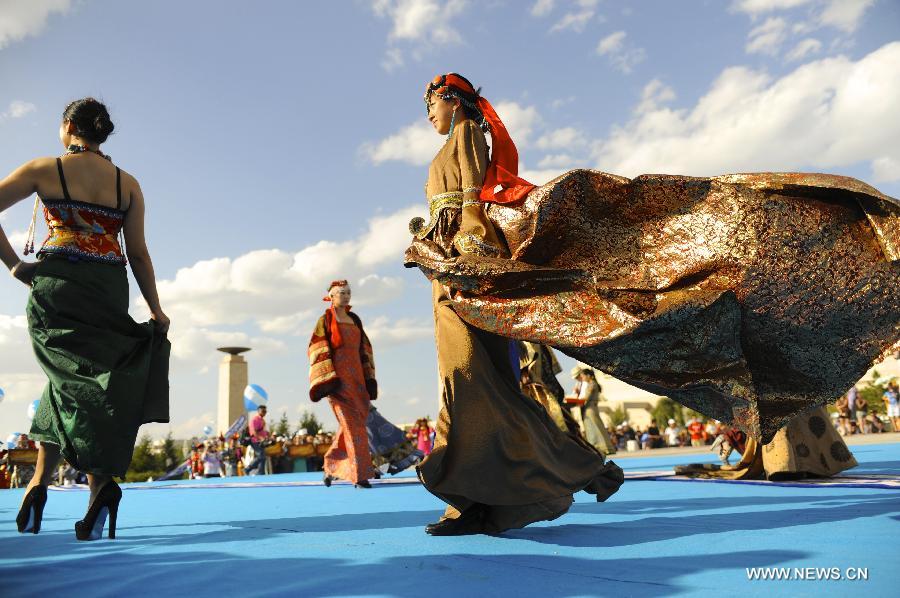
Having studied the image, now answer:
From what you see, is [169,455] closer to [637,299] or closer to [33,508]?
[33,508]

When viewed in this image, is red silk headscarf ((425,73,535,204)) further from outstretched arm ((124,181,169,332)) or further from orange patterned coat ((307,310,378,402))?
orange patterned coat ((307,310,378,402))

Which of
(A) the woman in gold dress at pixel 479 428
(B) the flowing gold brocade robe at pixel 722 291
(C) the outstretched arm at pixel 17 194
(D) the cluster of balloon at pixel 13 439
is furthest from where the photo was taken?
(D) the cluster of balloon at pixel 13 439

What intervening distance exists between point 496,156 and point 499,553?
1.85 meters

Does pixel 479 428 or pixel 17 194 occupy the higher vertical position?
pixel 17 194

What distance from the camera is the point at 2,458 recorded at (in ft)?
48.3

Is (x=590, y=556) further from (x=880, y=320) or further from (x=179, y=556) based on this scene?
(x=179, y=556)

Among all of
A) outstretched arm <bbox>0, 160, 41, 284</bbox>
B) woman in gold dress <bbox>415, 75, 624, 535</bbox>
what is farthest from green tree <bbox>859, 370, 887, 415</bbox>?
outstretched arm <bbox>0, 160, 41, 284</bbox>

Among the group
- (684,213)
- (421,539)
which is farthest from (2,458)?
(684,213)

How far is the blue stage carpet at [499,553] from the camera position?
1881mm

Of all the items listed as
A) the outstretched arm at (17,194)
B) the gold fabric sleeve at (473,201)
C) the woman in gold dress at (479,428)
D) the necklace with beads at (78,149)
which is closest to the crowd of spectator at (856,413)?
the woman in gold dress at (479,428)

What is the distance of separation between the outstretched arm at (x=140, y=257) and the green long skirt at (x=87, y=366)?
0.65 feet

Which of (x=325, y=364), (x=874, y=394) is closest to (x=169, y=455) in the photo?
(x=325, y=364)

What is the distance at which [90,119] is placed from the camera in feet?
11.3

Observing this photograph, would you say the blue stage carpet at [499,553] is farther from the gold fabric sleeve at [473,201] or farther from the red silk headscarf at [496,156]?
the red silk headscarf at [496,156]
